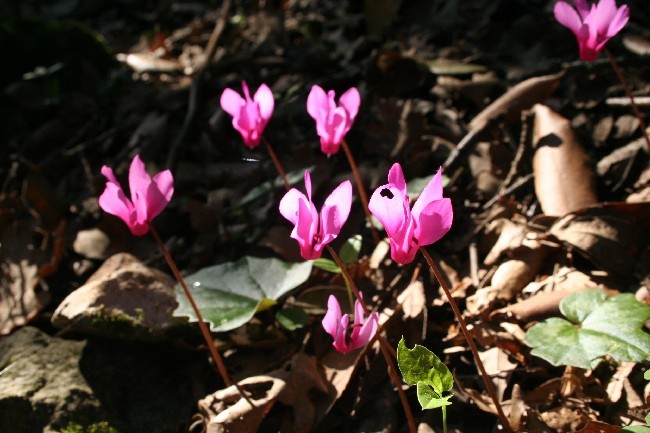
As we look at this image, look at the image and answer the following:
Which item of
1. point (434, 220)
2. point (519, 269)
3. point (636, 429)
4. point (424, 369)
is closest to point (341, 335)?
point (424, 369)

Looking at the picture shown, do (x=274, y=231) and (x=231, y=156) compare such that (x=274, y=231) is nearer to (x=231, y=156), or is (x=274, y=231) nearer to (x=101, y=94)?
(x=231, y=156)

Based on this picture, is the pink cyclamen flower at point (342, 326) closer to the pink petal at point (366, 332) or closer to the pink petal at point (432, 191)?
the pink petal at point (366, 332)

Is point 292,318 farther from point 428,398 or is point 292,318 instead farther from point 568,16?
point 568,16

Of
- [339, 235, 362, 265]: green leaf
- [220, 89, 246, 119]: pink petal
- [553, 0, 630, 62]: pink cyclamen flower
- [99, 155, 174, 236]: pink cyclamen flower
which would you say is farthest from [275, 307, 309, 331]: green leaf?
[553, 0, 630, 62]: pink cyclamen flower

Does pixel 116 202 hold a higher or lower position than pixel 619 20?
lower

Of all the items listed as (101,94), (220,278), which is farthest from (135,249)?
(101,94)

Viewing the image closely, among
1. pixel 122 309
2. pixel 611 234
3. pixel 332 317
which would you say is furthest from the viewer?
pixel 122 309

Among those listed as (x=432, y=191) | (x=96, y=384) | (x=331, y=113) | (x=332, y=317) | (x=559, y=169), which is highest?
(x=331, y=113)
